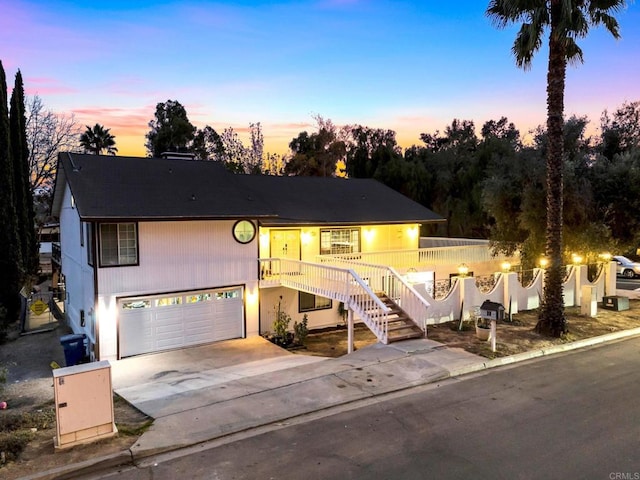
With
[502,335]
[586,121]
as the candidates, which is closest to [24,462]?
[502,335]

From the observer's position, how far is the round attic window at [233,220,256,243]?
16406 mm

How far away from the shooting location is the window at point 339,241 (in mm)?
19891

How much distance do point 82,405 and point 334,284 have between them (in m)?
9.00

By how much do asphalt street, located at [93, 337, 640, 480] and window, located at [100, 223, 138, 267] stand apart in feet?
29.3

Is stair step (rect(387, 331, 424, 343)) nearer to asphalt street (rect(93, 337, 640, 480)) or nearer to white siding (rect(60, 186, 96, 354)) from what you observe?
asphalt street (rect(93, 337, 640, 480))

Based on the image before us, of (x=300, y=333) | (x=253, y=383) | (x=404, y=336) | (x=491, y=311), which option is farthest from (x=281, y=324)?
(x=491, y=311)

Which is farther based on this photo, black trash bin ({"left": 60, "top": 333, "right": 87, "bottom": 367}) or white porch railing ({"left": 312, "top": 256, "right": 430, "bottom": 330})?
black trash bin ({"left": 60, "top": 333, "right": 87, "bottom": 367})

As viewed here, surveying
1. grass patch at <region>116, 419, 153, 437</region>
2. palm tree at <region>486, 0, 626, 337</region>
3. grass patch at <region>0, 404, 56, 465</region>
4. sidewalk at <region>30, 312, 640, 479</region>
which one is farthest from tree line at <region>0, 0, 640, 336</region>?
grass patch at <region>0, 404, 56, 465</region>

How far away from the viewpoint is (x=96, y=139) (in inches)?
1719

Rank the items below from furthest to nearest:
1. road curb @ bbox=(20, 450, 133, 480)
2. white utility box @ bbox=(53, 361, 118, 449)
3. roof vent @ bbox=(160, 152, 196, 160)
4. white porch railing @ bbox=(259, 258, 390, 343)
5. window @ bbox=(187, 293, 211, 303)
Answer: roof vent @ bbox=(160, 152, 196, 160) → window @ bbox=(187, 293, 211, 303) → white porch railing @ bbox=(259, 258, 390, 343) → white utility box @ bbox=(53, 361, 118, 449) → road curb @ bbox=(20, 450, 133, 480)

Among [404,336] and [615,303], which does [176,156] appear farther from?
[615,303]

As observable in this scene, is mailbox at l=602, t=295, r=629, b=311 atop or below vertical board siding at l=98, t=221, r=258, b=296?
below

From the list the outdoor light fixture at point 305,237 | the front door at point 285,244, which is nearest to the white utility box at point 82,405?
the front door at point 285,244

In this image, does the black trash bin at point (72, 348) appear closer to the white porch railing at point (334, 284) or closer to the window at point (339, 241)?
the white porch railing at point (334, 284)
